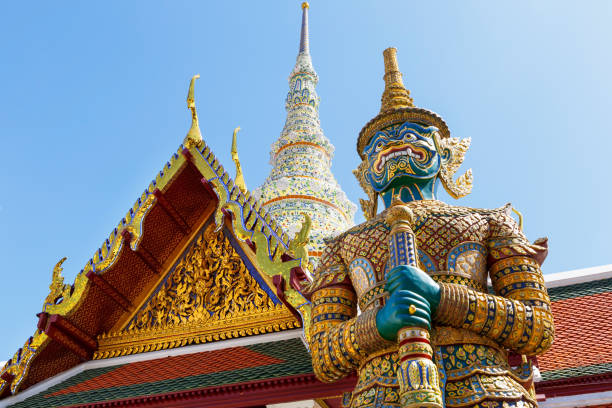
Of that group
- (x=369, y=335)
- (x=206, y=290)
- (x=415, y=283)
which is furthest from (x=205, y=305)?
(x=415, y=283)

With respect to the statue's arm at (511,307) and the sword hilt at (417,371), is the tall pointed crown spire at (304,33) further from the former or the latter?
the sword hilt at (417,371)

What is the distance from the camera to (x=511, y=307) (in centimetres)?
257

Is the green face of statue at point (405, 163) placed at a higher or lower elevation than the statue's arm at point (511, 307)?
higher

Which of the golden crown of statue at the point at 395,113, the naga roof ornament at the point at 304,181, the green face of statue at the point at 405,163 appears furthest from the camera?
the naga roof ornament at the point at 304,181

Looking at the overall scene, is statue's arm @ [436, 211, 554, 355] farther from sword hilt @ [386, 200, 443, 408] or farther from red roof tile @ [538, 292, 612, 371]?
red roof tile @ [538, 292, 612, 371]

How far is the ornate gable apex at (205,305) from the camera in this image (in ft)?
14.2

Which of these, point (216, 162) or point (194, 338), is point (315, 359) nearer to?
point (194, 338)

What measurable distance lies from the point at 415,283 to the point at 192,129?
109 inches

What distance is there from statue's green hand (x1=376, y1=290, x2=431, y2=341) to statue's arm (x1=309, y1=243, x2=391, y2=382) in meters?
0.09

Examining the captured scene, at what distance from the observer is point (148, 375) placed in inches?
159

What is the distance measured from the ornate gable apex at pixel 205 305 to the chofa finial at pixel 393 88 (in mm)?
1533

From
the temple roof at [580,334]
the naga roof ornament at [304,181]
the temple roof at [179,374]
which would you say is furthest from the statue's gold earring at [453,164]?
the naga roof ornament at [304,181]

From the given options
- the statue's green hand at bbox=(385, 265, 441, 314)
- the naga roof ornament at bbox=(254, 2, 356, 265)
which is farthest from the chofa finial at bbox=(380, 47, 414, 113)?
the naga roof ornament at bbox=(254, 2, 356, 265)

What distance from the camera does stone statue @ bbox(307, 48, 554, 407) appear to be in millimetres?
2408
